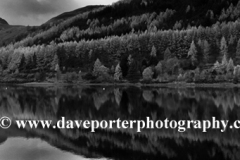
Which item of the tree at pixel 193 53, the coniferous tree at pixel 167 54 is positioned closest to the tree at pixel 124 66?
the coniferous tree at pixel 167 54

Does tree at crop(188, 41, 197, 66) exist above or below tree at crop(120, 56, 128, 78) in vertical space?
above

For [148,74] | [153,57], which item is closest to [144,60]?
[153,57]

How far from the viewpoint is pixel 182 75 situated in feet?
427

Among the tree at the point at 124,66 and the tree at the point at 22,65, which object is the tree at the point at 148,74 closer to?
the tree at the point at 124,66

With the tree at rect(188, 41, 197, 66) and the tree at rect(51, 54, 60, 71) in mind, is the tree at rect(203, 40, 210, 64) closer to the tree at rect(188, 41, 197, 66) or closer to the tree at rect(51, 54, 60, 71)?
the tree at rect(188, 41, 197, 66)

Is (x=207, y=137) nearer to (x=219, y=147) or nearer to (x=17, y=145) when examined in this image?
(x=219, y=147)

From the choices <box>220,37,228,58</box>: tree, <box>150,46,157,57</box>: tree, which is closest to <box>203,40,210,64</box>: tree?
<box>220,37,228,58</box>: tree

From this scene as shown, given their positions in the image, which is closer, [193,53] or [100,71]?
[193,53]

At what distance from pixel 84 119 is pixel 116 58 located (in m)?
135

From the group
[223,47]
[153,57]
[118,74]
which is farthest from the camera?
[153,57]

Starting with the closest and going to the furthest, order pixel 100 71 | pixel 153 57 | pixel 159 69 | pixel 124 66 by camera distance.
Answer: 1. pixel 159 69
2. pixel 124 66
3. pixel 100 71
4. pixel 153 57

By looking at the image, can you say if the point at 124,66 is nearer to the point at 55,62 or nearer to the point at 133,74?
the point at 133,74

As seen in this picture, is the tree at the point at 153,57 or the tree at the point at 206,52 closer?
the tree at the point at 206,52

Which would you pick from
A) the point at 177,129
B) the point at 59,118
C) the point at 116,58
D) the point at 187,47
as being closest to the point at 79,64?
the point at 116,58
